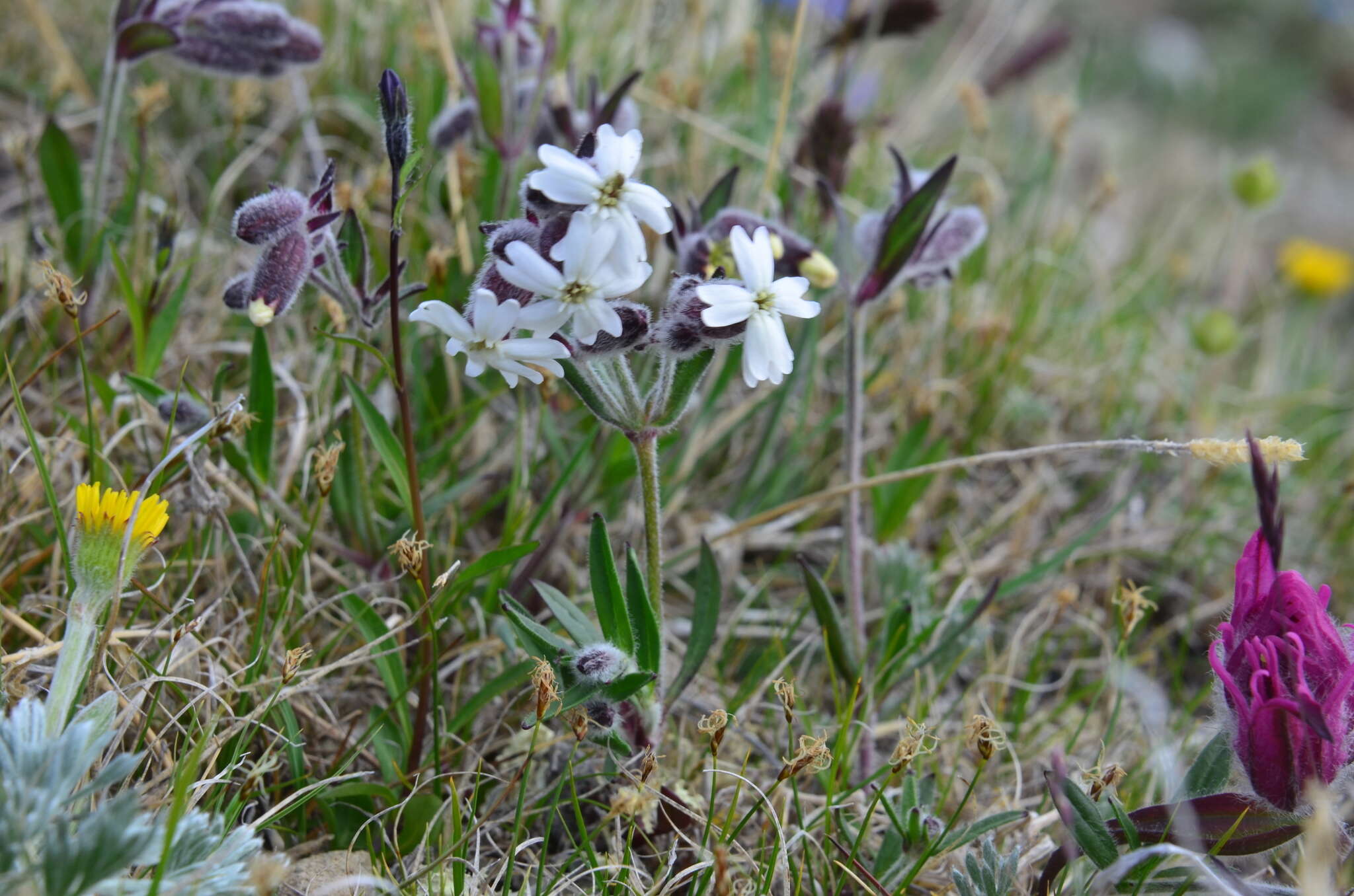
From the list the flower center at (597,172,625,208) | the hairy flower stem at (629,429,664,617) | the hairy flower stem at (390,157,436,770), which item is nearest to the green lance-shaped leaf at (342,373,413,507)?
the hairy flower stem at (390,157,436,770)

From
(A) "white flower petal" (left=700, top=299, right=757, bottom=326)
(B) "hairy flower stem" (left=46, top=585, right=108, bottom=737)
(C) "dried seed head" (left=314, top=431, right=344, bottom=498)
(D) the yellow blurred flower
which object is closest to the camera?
(B) "hairy flower stem" (left=46, top=585, right=108, bottom=737)

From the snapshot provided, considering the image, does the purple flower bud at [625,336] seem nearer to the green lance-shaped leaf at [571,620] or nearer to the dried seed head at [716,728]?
the green lance-shaped leaf at [571,620]

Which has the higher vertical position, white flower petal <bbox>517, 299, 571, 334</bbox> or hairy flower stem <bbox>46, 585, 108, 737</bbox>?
white flower petal <bbox>517, 299, 571, 334</bbox>

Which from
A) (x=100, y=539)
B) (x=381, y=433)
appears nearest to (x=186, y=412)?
(x=381, y=433)

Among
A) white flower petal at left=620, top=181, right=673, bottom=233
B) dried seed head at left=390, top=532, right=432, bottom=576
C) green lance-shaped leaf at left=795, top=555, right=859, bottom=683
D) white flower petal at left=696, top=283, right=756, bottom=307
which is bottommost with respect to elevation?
green lance-shaped leaf at left=795, top=555, right=859, bottom=683

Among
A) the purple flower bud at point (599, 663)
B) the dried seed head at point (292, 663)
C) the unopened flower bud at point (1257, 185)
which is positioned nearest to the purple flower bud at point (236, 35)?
the dried seed head at point (292, 663)

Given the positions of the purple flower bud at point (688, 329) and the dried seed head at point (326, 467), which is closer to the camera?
the purple flower bud at point (688, 329)

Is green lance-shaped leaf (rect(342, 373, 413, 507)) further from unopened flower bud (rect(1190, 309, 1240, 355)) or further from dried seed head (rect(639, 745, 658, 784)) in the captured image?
unopened flower bud (rect(1190, 309, 1240, 355))
